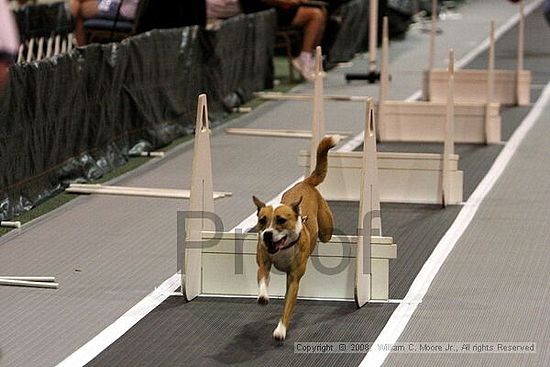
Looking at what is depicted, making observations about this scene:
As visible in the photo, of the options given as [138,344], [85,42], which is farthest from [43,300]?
[85,42]

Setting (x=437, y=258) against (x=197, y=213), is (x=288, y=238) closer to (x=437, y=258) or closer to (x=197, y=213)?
(x=197, y=213)

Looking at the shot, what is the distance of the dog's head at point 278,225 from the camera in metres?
4.89

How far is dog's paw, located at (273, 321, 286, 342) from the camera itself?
16.7 ft

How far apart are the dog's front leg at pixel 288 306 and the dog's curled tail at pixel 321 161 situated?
0.62 m

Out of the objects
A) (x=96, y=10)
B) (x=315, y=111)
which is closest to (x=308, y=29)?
(x=96, y=10)

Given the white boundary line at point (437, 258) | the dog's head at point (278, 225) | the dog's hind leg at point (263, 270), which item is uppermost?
the dog's head at point (278, 225)

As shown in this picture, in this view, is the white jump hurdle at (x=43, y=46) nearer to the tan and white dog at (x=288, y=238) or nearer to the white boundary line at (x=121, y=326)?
the white boundary line at (x=121, y=326)

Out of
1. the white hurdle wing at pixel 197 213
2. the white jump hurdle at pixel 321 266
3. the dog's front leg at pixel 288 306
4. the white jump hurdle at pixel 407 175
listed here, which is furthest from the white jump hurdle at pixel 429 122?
the dog's front leg at pixel 288 306

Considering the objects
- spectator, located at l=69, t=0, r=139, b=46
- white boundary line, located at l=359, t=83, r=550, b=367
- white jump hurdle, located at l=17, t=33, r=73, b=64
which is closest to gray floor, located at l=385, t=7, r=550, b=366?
white boundary line, located at l=359, t=83, r=550, b=367

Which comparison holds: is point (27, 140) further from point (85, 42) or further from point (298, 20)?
point (298, 20)

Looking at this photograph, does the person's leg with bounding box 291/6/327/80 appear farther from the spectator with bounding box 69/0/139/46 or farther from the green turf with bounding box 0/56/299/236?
the spectator with bounding box 69/0/139/46

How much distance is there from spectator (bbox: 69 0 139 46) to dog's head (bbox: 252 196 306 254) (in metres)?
6.67

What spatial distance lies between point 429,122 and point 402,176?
231 cm

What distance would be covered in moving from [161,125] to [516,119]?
3393 millimetres
